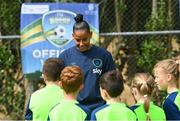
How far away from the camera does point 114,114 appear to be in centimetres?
434

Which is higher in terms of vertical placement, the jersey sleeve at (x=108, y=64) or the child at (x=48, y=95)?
the jersey sleeve at (x=108, y=64)

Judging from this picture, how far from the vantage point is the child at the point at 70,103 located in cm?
436

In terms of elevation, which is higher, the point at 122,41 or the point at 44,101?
the point at 122,41

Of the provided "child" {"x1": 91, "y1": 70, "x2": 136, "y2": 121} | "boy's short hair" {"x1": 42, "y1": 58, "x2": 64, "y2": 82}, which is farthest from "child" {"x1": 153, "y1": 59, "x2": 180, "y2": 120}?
"boy's short hair" {"x1": 42, "y1": 58, "x2": 64, "y2": 82}

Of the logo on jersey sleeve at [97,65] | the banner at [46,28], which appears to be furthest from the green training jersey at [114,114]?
the banner at [46,28]

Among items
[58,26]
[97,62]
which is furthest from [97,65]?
[58,26]

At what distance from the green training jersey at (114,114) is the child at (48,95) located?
526mm

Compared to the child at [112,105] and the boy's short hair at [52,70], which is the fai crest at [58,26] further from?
the child at [112,105]

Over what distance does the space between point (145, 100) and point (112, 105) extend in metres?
0.57

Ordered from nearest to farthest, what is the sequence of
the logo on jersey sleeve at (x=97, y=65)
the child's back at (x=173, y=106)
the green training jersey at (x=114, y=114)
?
the green training jersey at (x=114, y=114) → the child's back at (x=173, y=106) → the logo on jersey sleeve at (x=97, y=65)

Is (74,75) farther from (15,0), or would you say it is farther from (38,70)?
(15,0)

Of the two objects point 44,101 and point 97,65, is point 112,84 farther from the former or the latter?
point 97,65

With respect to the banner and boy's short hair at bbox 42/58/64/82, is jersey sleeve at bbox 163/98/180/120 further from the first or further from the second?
the banner

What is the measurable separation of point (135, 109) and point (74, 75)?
83 cm
